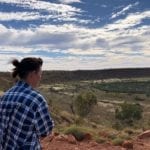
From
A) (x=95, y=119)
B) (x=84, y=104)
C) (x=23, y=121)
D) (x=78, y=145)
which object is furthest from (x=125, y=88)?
(x=23, y=121)

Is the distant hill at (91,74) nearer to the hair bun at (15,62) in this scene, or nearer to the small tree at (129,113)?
the small tree at (129,113)

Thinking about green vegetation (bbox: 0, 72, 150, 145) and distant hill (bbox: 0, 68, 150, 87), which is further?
distant hill (bbox: 0, 68, 150, 87)

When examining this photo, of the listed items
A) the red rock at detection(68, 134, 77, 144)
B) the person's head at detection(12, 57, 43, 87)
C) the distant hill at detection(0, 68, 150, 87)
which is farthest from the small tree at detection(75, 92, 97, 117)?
the distant hill at detection(0, 68, 150, 87)

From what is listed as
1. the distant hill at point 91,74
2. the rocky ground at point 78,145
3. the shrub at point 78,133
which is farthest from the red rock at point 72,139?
the distant hill at point 91,74

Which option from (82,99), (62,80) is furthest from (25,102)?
(62,80)

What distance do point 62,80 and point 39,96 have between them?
505 ft

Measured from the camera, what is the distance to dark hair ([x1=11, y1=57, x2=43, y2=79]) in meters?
5.36

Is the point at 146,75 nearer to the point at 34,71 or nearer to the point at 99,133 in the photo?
the point at 99,133

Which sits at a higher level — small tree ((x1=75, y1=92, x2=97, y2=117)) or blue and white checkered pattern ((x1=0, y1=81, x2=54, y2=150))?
blue and white checkered pattern ((x1=0, y1=81, x2=54, y2=150))

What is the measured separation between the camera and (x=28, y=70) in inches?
211

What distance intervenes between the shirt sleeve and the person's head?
0.30 m

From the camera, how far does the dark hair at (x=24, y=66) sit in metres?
5.36

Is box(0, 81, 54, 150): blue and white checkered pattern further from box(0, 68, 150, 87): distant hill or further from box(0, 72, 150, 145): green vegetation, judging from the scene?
box(0, 68, 150, 87): distant hill

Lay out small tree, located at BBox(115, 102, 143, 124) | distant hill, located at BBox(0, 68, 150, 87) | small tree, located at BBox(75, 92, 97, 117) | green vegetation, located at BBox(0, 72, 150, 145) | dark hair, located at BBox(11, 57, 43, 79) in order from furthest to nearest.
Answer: distant hill, located at BBox(0, 68, 150, 87), small tree, located at BBox(115, 102, 143, 124), small tree, located at BBox(75, 92, 97, 117), green vegetation, located at BBox(0, 72, 150, 145), dark hair, located at BBox(11, 57, 43, 79)
